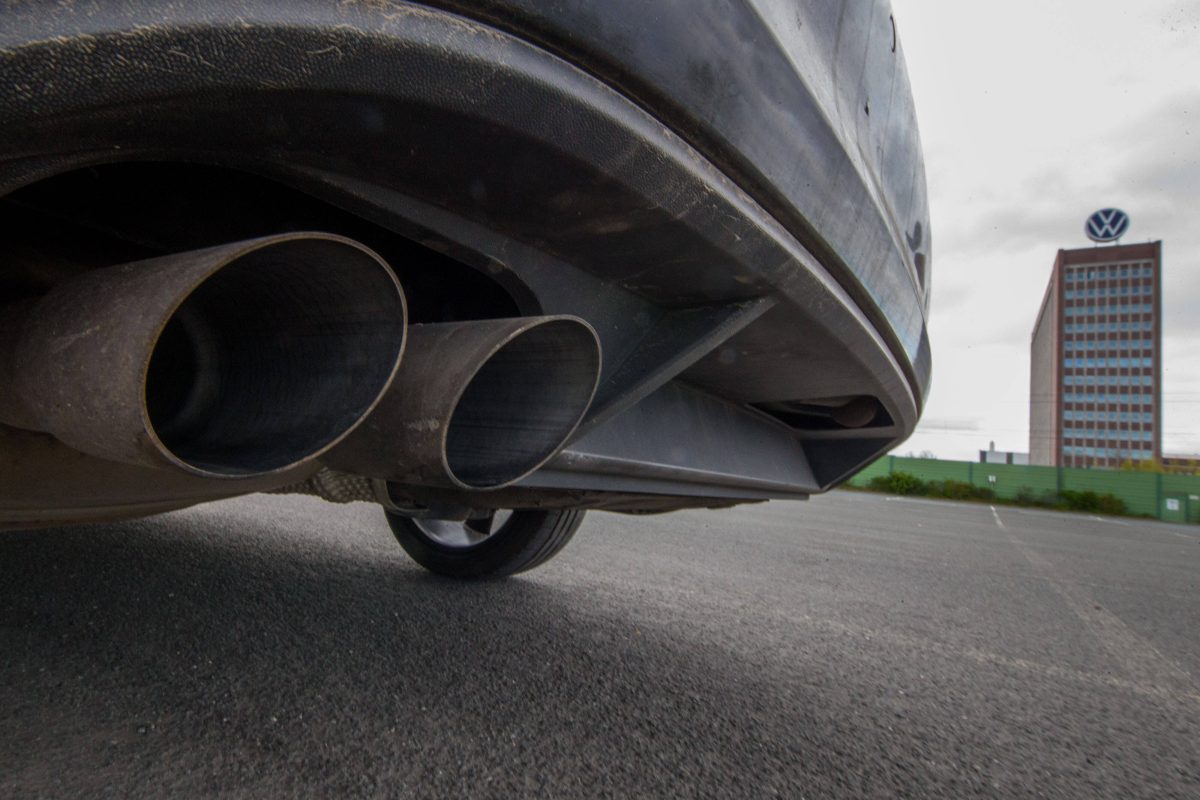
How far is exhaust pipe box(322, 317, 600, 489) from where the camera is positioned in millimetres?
805

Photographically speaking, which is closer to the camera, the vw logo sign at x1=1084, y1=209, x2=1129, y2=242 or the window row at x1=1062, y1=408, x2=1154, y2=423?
the vw logo sign at x1=1084, y1=209, x2=1129, y2=242

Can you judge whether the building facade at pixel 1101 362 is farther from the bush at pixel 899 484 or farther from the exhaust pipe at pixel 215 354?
the exhaust pipe at pixel 215 354

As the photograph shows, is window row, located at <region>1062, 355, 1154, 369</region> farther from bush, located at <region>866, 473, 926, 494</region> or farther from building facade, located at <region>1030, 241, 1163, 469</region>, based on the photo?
bush, located at <region>866, 473, 926, 494</region>

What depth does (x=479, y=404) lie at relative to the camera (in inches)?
40.5

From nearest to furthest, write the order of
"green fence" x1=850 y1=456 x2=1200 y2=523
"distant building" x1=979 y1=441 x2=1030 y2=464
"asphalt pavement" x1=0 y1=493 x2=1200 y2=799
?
"asphalt pavement" x1=0 y1=493 x2=1200 y2=799
"green fence" x1=850 y1=456 x2=1200 y2=523
"distant building" x1=979 y1=441 x2=1030 y2=464

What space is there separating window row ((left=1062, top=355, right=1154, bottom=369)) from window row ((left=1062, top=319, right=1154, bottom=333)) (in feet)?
10.4

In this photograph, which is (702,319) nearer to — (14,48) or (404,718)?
(14,48)

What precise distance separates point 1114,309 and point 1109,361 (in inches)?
237

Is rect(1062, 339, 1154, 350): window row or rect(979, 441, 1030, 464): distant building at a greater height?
rect(1062, 339, 1154, 350): window row

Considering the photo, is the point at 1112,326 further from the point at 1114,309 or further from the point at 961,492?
the point at 961,492

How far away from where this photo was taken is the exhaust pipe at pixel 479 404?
2.64ft

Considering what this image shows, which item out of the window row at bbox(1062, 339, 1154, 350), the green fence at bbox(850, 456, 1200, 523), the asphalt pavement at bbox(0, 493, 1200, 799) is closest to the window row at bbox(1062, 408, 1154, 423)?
the window row at bbox(1062, 339, 1154, 350)

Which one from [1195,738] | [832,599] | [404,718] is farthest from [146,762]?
[832,599]

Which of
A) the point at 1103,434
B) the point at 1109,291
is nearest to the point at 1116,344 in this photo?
the point at 1109,291
